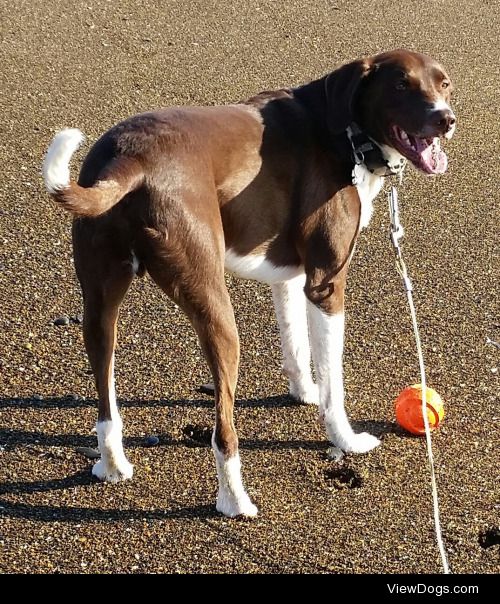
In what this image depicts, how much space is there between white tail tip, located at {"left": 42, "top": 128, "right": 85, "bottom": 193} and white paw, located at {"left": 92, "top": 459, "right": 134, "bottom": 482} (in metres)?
1.39

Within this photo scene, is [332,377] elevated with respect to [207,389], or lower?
lower

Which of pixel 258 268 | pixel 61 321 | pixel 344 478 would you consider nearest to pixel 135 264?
pixel 258 268

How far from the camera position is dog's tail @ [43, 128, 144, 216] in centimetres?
342

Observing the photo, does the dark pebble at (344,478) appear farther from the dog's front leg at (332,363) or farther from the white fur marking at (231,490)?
the white fur marking at (231,490)

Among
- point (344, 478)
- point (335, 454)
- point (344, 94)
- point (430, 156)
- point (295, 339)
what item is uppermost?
point (344, 94)

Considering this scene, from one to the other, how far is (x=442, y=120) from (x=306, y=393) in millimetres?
1592

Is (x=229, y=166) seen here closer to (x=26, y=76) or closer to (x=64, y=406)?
(x=64, y=406)

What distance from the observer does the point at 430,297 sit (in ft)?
19.4

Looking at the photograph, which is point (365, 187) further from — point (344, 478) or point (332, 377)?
point (344, 478)

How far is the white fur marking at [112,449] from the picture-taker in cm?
418

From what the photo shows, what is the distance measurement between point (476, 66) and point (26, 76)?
4.34 metres

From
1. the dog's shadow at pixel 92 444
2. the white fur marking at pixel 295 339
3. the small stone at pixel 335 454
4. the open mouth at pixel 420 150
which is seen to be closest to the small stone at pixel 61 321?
the dog's shadow at pixel 92 444

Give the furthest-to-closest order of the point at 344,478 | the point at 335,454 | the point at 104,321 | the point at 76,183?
the point at 335,454 → the point at 344,478 → the point at 104,321 → the point at 76,183

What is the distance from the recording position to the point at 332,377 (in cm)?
448
